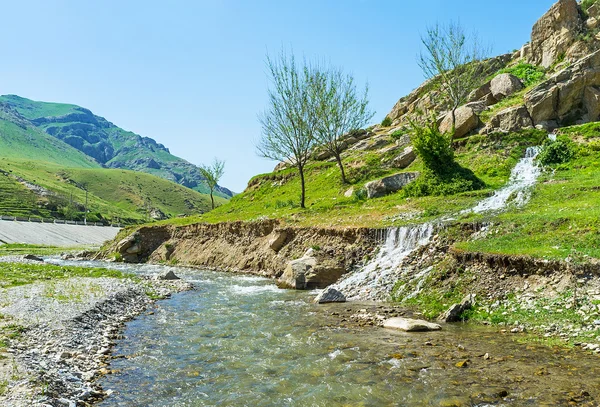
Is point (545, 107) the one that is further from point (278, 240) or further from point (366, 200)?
point (278, 240)

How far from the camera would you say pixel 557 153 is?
38688mm

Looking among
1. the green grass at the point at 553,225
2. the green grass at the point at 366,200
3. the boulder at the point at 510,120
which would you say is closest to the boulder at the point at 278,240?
the green grass at the point at 366,200

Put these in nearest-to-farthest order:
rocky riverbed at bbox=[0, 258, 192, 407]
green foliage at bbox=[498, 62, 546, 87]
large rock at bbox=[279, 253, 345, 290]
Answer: rocky riverbed at bbox=[0, 258, 192, 407] → large rock at bbox=[279, 253, 345, 290] → green foliage at bbox=[498, 62, 546, 87]

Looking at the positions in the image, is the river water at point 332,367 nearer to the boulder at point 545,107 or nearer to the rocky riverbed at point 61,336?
the rocky riverbed at point 61,336

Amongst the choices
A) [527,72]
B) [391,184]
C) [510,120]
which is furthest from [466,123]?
[527,72]

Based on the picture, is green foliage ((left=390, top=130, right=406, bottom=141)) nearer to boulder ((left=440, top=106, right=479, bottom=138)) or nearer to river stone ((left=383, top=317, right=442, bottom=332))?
boulder ((left=440, top=106, right=479, bottom=138))

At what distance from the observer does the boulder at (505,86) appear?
202 feet

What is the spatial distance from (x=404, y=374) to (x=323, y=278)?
16.6m

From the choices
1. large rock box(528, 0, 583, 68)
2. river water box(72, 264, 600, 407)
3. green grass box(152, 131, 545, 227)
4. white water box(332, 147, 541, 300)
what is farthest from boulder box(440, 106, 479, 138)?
river water box(72, 264, 600, 407)

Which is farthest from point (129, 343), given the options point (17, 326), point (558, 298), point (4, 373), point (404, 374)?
point (558, 298)

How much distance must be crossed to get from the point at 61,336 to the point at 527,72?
73.1 meters

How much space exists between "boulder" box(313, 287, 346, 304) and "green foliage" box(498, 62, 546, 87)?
55195 mm

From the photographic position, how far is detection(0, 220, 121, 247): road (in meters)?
98.2

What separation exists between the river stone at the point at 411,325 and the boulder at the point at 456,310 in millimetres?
1171
